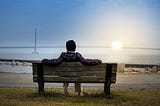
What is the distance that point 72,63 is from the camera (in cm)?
950

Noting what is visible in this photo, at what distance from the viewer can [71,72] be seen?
9531mm

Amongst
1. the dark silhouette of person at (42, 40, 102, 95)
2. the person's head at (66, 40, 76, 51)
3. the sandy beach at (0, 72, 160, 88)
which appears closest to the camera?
the dark silhouette of person at (42, 40, 102, 95)

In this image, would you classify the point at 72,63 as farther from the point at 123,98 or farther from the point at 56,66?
the point at 123,98

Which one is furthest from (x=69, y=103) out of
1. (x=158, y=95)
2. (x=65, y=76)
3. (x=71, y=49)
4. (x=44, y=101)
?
(x=158, y=95)

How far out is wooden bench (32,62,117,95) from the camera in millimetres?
9523

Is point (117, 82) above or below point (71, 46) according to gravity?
below

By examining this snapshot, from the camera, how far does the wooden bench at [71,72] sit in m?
9.52

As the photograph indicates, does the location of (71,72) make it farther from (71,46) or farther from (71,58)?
(71,46)

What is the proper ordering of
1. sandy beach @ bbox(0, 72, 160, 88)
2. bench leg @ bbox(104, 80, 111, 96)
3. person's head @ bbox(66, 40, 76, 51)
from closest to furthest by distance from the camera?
bench leg @ bbox(104, 80, 111, 96) → person's head @ bbox(66, 40, 76, 51) → sandy beach @ bbox(0, 72, 160, 88)

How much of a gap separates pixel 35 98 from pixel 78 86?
1.37 m

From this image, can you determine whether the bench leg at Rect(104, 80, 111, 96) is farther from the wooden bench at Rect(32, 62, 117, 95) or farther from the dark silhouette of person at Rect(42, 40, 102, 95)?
the dark silhouette of person at Rect(42, 40, 102, 95)

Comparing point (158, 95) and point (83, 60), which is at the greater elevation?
point (83, 60)

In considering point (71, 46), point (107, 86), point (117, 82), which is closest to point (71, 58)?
point (71, 46)

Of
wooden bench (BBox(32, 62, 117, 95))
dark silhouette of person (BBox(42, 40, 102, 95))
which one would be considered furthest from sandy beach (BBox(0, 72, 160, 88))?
dark silhouette of person (BBox(42, 40, 102, 95))
